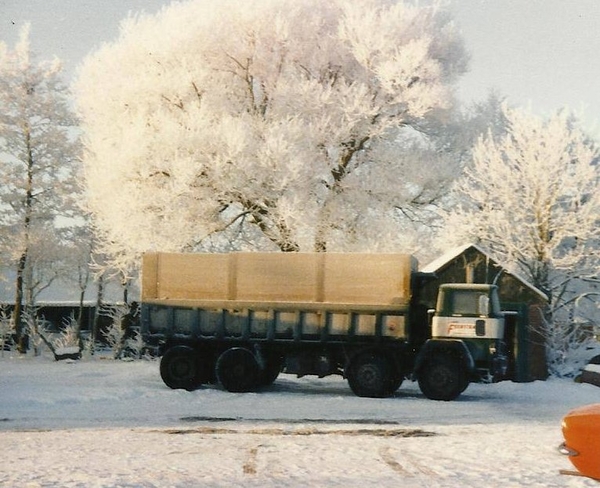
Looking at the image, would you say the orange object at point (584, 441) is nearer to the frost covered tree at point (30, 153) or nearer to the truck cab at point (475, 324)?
the truck cab at point (475, 324)

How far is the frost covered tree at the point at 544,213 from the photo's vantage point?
77.8ft

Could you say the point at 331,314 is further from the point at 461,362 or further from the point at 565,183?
the point at 565,183

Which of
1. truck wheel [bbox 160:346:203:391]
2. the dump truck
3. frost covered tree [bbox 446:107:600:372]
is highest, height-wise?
frost covered tree [bbox 446:107:600:372]

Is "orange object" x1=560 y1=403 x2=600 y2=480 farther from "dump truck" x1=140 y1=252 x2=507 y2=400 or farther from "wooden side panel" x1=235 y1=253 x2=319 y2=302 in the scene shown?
"wooden side panel" x1=235 y1=253 x2=319 y2=302

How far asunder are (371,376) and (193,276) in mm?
4761

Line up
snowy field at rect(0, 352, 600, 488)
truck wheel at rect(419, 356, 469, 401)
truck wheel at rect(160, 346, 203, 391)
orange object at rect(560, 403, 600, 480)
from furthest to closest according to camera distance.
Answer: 1. truck wheel at rect(160, 346, 203, 391)
2. truck wheel at rect(419, 356, 469, 401)
3. snowy field at rect(0, 352, 600, 488)
4. orange object at rect(560, 403, 600, 480)

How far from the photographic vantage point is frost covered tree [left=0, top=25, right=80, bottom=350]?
101 ft

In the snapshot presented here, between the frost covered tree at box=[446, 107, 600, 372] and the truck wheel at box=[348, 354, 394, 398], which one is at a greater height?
the frost covered tree at box=[446, 107, 600, 372]

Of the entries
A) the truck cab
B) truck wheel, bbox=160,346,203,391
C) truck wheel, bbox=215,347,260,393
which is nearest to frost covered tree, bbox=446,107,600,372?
the truck cab

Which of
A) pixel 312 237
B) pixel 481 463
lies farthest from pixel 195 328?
pixel 481 463

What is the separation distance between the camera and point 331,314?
17.5 meters

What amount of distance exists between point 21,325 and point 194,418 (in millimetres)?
20201

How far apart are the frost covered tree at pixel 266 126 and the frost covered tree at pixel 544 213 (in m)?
1.99

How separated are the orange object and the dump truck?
34.2ft
